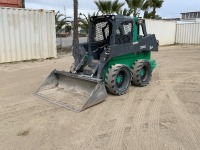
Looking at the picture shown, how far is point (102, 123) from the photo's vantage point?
4.27 m

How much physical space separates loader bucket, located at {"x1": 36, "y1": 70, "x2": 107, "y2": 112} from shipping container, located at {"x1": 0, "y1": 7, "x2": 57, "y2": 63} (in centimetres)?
504

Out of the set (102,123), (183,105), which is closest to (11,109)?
(102,123)

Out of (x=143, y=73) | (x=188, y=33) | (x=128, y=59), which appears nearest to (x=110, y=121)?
(x=128, y=59)

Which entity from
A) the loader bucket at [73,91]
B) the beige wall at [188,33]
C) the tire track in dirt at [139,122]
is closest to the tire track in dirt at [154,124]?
the tire track in dirt at [139,122]

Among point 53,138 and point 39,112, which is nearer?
point 53,138

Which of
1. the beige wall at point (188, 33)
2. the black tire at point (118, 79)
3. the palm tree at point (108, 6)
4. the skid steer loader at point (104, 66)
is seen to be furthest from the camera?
the beige wall at point (188, 33)

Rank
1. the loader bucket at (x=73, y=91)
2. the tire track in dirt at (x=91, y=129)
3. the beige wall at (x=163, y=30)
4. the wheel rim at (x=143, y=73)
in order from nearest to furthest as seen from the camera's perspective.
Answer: the tire track in dirt at (x=91, y=129)
the loader bucket at (x=73, y=91)
the wheel rim at (x=143, y=73)
the beige wall at (x=163, y=30)

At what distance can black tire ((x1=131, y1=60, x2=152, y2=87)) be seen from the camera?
252 inches

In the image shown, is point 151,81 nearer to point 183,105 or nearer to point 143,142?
point 183,105

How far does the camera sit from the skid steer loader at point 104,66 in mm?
5297

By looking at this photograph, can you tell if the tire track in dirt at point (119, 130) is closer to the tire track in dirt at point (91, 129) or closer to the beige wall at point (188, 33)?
the tire track in dirt at point (91, 129)

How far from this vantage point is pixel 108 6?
1719 centimetres

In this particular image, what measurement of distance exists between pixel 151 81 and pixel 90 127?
12.1ft

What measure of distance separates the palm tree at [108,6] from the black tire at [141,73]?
37.2 feet
